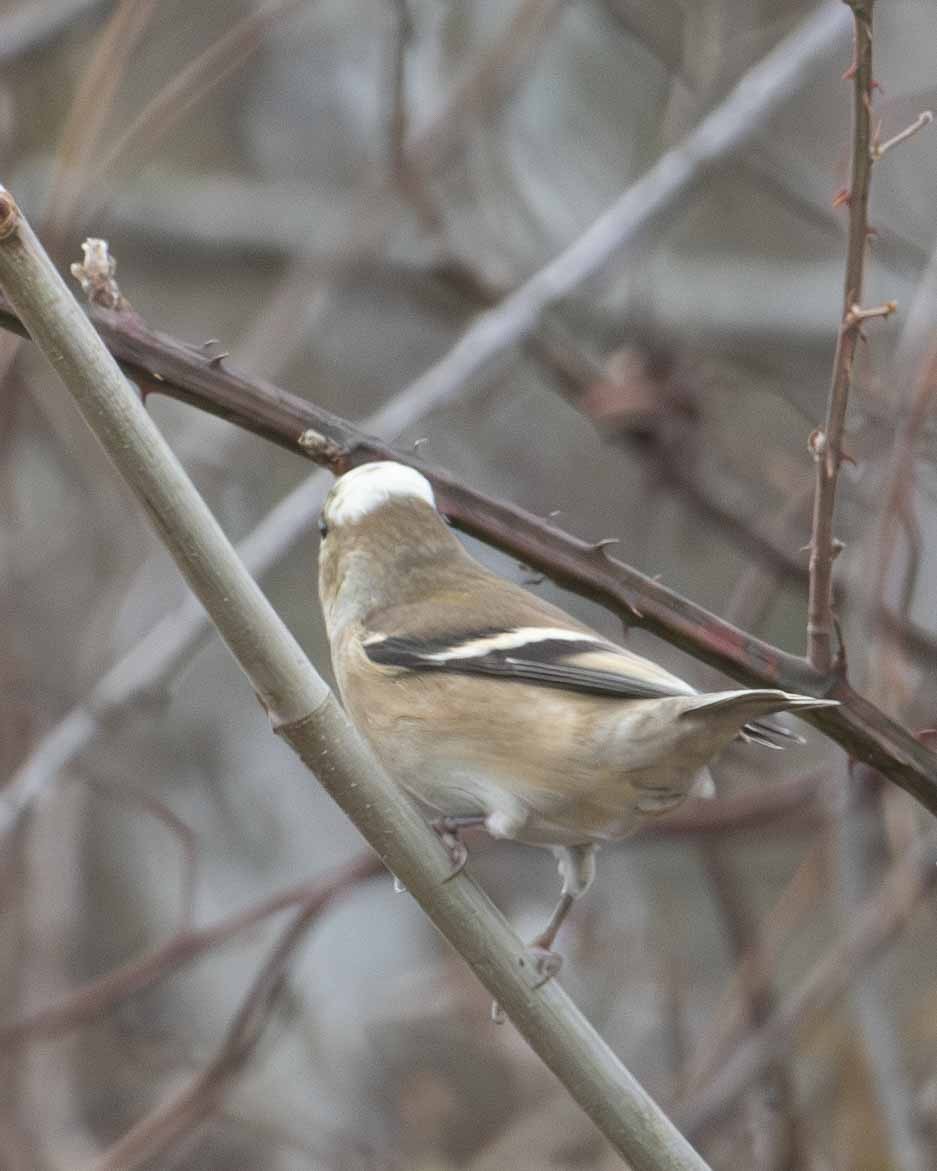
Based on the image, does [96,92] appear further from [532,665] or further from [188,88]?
[532,665]

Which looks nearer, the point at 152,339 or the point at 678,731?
the point at 152,339

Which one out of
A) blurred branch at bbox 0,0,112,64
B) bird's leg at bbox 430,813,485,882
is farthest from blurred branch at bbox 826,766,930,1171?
blurred branch at bbox 0,0,112,64

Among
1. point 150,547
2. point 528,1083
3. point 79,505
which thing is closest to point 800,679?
point 150,547

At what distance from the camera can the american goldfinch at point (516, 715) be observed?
2209 mm

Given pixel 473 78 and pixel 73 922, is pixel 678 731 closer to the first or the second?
pixel 473 78

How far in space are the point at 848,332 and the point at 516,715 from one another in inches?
36.2

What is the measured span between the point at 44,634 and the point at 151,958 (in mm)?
3184

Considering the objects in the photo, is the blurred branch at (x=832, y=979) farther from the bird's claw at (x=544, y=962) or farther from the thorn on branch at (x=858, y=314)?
the thorn on branch at (x=858, y=314)

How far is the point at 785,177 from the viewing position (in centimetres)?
488

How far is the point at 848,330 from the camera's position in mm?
1608

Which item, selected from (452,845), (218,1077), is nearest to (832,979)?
(218,1077)

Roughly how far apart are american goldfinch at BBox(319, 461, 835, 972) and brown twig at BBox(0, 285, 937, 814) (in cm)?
14

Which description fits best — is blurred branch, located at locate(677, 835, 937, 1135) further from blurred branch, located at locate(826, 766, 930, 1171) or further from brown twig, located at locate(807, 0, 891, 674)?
brown twig, located at locate(807, 0, 891, 674)

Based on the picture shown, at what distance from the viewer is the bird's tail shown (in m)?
1.79
